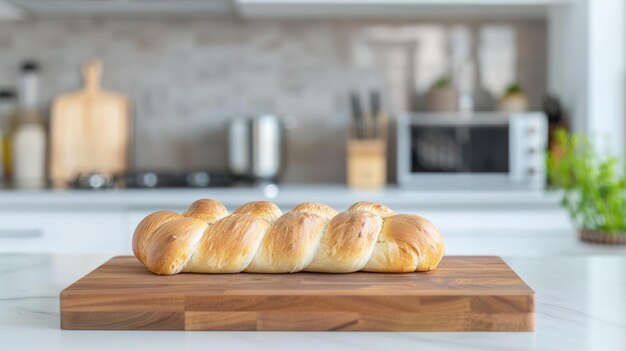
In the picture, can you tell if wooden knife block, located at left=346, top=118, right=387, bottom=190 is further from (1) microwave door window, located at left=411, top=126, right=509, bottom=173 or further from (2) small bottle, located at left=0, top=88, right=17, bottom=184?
(2) small bottle, located at left=0, top=88, right=17, bottom=184

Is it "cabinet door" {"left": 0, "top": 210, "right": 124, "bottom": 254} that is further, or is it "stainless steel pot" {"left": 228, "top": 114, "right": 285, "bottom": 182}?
"stainless steel pot" {"left": 228, "top": 114, "right": 285, "bottom": 182}

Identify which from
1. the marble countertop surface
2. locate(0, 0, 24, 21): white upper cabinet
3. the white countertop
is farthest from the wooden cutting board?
locate(0, 0, 24, 21): white upper cabinet

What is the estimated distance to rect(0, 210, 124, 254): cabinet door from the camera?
2186 millimetres

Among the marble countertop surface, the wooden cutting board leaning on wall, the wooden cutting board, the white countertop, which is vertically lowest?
the white countertop

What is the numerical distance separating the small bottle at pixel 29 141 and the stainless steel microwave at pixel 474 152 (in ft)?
4.16

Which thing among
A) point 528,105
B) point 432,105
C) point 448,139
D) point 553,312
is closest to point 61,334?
point 553,312

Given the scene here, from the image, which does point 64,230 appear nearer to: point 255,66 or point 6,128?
point 6,128

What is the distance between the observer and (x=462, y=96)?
9.11ft

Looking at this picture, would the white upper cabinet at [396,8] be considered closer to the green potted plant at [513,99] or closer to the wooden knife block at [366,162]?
the green potted plant at [513,99]

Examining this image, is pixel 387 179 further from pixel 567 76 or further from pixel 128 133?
pixel 128 133

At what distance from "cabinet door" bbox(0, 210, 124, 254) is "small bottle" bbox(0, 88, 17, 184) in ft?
1.96

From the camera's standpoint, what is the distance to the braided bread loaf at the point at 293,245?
2.35 ft

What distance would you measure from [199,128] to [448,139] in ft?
3.10

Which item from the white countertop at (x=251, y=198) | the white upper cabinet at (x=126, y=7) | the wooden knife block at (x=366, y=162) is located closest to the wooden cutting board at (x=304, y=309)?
the white countertop at (x=251, y=198)
